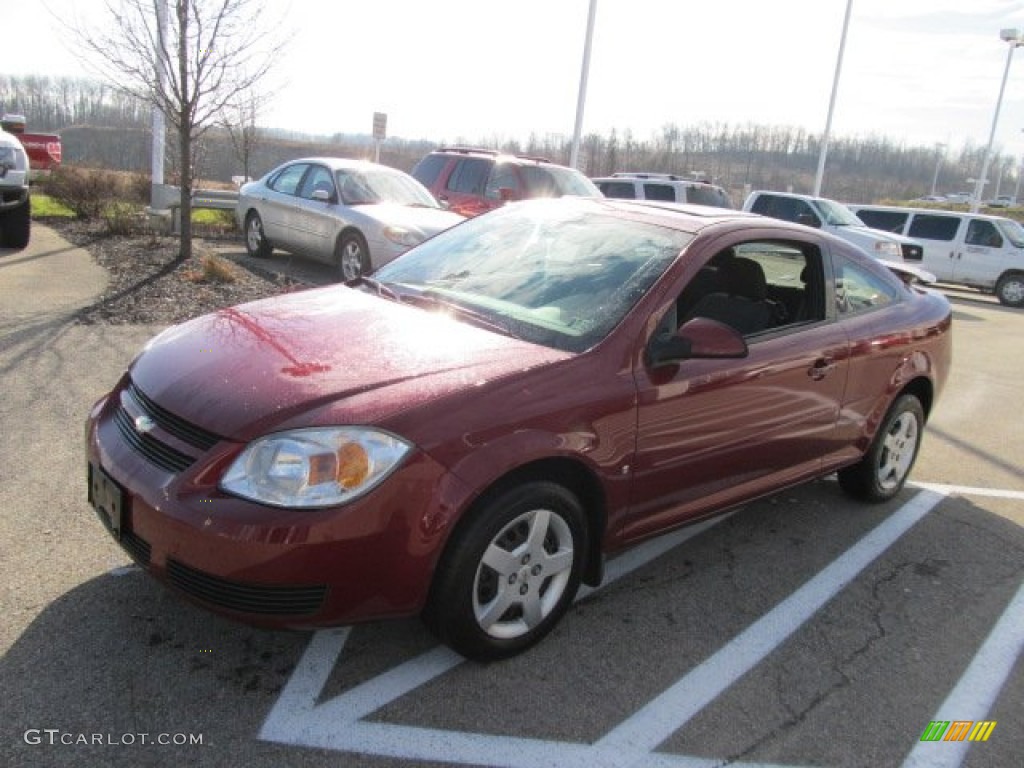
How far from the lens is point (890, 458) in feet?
15.9

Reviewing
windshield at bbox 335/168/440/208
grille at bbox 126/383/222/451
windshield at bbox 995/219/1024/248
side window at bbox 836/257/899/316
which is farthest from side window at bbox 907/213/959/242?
grille at bbox 126/383/222/451

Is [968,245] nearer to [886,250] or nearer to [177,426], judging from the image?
[886,250]

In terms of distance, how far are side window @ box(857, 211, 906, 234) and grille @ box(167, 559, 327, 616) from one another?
20.3 metres

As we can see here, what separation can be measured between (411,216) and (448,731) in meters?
8.14

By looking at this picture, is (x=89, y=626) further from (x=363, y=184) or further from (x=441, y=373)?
(x=363, y=184)

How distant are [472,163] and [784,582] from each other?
31.6 feet

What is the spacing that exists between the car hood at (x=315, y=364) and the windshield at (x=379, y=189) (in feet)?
23.8

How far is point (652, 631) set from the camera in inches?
127

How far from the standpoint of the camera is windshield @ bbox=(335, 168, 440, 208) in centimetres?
1046

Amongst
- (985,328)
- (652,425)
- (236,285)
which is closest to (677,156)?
(985,328)

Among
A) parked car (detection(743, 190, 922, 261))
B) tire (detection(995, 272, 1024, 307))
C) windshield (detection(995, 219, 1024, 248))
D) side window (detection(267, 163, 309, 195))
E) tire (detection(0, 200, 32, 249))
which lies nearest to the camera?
tire (detection(0, 200, 32, 249))

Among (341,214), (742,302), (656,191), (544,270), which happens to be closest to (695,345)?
(544,270)

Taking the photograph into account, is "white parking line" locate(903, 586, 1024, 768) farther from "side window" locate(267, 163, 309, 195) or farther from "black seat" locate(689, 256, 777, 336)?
"side window" locate(267, 163, 309, 195)

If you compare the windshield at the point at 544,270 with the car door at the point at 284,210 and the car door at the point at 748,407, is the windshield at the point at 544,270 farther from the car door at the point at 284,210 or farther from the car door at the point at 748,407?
the car door at the point at 284,210
